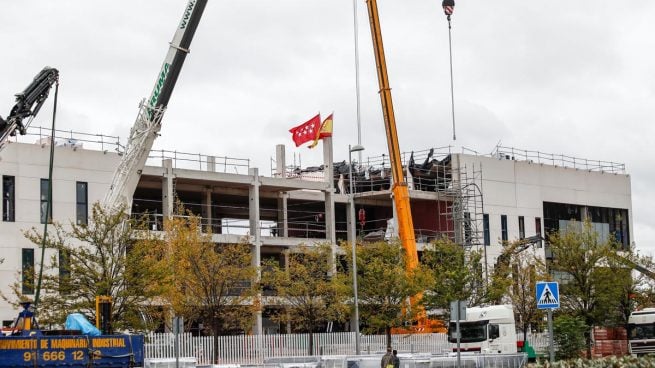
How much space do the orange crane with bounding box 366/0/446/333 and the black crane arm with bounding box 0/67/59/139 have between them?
31.2 metres

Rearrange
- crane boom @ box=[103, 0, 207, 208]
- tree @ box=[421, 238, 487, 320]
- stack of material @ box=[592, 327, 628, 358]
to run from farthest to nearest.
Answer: tree @ box=[421, 238, 487, 320] → stack of material @ box=[592, 327, 628, 358] → crane boom @ box=[103, 0, 207, 208]

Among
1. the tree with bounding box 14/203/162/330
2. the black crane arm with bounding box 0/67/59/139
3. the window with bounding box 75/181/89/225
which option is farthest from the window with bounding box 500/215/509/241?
the black crane arm with bounding box 0/67/59/139

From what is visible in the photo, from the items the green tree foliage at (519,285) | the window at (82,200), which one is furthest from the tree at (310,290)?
the window at (82,200)

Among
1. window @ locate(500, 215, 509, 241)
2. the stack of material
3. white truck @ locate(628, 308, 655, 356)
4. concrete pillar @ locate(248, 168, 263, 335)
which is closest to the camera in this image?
white truck @ locate(628, 308, 655, 356)

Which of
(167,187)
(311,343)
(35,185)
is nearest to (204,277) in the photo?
(311,343)

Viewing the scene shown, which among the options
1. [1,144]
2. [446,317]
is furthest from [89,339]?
[446,317]

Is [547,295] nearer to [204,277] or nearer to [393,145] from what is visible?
[204,277]

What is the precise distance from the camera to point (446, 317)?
63906mm

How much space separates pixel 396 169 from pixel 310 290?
35.0 ft

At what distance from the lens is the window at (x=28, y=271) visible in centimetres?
4859

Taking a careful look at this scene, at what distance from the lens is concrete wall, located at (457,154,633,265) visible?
81.4 m

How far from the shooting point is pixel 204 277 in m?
54.8

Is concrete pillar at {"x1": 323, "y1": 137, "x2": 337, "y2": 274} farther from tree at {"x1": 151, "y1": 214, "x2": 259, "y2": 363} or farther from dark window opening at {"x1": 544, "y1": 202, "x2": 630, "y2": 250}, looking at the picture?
dark window opening at {"x1": 544, "y1": 202, "x2": 630, "y2": 250}

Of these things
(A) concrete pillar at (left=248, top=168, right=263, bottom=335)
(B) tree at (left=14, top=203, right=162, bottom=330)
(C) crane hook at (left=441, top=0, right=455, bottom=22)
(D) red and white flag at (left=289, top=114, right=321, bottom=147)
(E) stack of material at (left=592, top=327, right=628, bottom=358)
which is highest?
(C) crane hook at (left=441, top=0, right=455, bottom=22)
